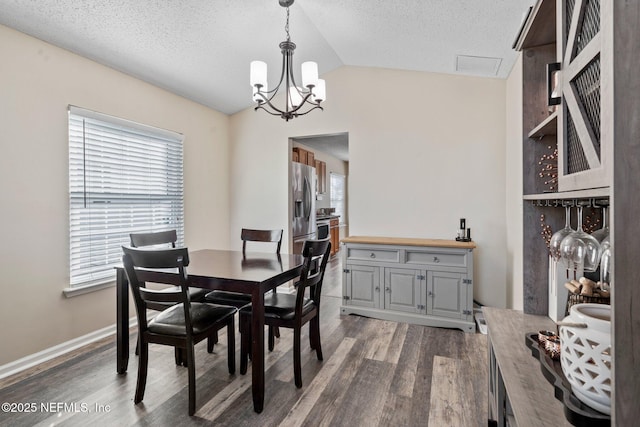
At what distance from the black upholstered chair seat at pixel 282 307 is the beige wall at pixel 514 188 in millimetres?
1820

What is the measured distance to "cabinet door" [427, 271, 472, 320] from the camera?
3117mm

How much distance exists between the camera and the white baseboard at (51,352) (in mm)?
2303

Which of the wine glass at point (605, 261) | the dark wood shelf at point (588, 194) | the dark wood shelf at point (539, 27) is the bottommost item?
the wine glass at point (605, 261)

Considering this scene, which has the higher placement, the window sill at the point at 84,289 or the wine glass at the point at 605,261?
the wine glass at the point at 605,261

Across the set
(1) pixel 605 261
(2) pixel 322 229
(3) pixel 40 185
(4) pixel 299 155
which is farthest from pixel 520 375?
(2) pixel 322 229

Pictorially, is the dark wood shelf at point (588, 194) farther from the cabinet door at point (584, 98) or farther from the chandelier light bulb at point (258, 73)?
the chandelier light bulb at point (258, 73)

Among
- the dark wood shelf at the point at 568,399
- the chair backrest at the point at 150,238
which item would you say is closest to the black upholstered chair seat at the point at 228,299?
the chair backrest at the point at 150,238

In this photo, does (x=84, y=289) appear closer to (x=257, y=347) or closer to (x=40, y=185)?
(x=40, y=185)

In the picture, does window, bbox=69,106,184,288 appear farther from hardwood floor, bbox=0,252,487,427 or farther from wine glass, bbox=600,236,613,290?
wine glass, bbox=600,236,613,290

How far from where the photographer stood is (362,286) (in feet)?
11.5

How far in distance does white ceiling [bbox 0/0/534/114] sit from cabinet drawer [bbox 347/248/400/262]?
1.99 metres

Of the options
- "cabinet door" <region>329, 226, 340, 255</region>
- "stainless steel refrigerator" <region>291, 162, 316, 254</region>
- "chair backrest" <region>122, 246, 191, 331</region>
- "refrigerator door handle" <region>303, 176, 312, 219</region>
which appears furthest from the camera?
"cabinet door" <region>329, 226, 340, 255</region>

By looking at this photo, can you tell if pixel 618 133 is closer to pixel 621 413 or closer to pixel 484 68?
pixel 621 413

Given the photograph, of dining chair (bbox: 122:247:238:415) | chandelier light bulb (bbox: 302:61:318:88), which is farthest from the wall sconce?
dining chair (bbox: 122:247:238:415)
